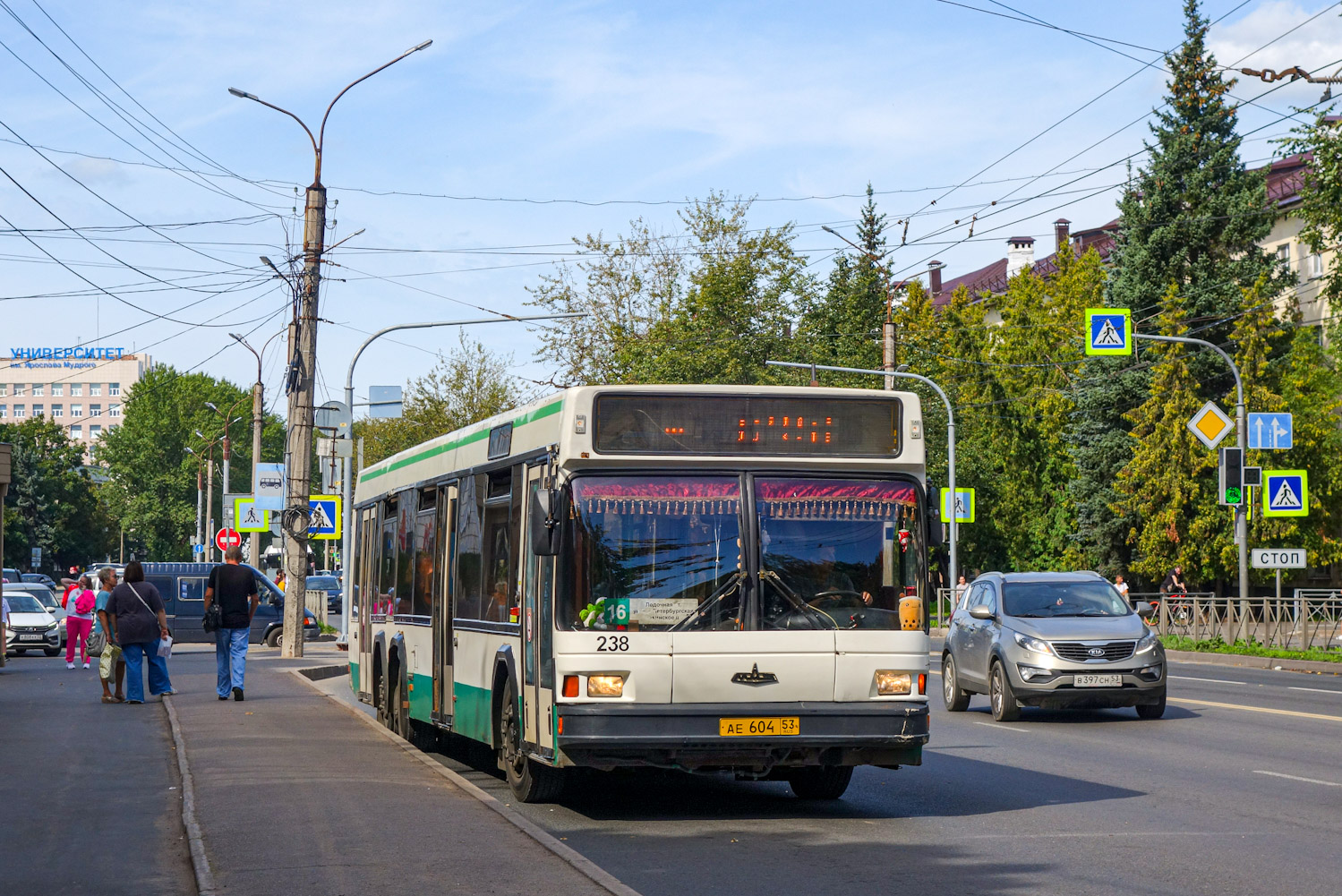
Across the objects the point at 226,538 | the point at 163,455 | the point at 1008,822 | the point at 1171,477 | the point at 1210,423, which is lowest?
the point at 1008,822

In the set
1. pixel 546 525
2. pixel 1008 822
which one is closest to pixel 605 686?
pixel 546 525

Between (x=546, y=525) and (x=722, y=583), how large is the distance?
1111mm

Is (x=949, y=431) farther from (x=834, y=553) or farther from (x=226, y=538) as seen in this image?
(x=834, y=553)

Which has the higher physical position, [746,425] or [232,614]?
[746,425]

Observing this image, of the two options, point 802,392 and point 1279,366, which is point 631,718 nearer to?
point 802,392

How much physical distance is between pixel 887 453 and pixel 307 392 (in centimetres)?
1902

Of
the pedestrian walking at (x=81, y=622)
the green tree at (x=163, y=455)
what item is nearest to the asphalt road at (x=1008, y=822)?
the pedestrian walking at (x=81, y=622)

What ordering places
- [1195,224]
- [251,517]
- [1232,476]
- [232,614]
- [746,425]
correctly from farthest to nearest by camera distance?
[1195,224]
[251,517]
[1232,476]
[232,614]
[746,425]

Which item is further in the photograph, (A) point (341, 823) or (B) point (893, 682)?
(B) point (893, 682)

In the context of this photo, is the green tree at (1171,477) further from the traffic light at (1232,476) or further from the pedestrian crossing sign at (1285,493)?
the pedestrian crossing sign at (1285,493)

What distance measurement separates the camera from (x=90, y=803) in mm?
11297

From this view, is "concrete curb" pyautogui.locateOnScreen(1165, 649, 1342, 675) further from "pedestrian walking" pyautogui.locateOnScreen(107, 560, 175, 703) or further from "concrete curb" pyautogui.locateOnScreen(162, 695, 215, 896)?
"concrete curb" pyautogui.locateOnScreen(162, 695, 215, 896)

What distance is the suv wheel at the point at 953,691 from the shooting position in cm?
2056

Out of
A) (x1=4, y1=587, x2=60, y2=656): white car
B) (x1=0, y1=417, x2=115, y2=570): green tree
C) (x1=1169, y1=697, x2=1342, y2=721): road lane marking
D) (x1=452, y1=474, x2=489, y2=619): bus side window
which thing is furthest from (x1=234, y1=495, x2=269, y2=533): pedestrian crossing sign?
(x1=0, y1=417, x2=115, y2=570): green tree
